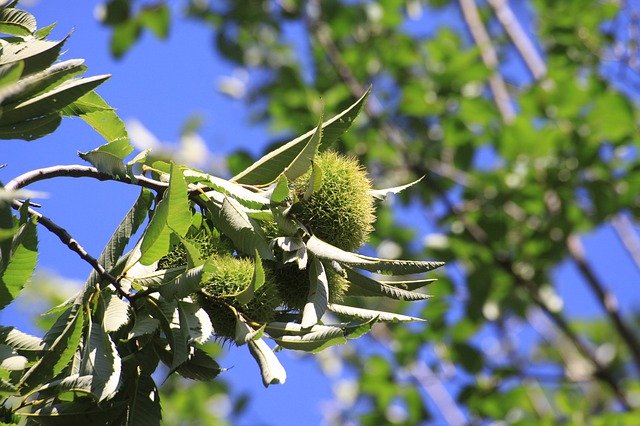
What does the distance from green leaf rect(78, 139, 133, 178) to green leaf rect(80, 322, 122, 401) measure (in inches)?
11.1

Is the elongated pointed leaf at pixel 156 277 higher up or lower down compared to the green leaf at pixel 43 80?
lower down


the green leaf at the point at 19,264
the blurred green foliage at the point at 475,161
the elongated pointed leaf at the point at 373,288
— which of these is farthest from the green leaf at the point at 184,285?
the blurred green foliage at the point at 475,161

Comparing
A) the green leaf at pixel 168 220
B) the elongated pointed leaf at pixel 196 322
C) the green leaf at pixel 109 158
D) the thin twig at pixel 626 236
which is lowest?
the thin twig at pixel 626 236

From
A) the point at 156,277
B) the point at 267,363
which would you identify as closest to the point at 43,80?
the point at 156,277

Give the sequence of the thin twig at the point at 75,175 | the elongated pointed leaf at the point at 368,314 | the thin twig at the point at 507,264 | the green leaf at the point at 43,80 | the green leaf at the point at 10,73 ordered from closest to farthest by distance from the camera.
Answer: the green leaf at the point at 10,73 → the green leaf at the point at 43,80 → the thin twig at the point at 75,175 → the elongated pointed leaf at the point at 368,314 → the thin twig at the point at 507,264

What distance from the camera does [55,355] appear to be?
147cm

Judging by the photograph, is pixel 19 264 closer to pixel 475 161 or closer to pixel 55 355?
pixel 55 355

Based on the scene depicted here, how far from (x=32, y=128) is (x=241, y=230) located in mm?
417

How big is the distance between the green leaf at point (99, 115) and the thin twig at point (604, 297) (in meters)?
3.50

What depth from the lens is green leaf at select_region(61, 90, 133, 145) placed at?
1.68 m

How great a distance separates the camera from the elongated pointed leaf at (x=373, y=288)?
1.64 metres

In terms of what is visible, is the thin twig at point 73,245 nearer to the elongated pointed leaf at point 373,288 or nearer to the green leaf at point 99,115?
the green leaf at point 99,115

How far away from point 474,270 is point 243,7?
2.41 m

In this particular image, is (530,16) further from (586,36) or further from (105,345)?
(105,345)
